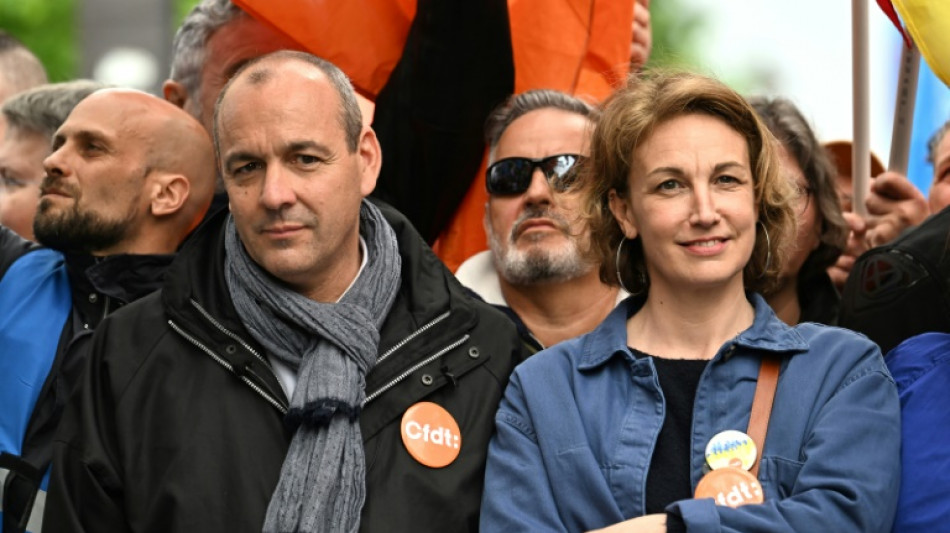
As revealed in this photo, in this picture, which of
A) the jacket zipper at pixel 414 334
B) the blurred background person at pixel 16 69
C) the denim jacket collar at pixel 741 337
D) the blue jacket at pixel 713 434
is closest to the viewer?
the blue jacket at pixel 713 434

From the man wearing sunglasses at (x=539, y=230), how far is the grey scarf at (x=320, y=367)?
109 cm

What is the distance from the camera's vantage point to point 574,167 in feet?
16.3

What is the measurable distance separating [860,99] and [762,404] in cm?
226

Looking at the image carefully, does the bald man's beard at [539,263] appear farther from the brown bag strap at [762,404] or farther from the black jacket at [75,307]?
the brown bag strap at [762,404]

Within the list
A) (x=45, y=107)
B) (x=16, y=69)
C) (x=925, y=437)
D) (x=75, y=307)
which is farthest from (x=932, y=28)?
(x=16, y=69)

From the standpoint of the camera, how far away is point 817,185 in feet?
18.0

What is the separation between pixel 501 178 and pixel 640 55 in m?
1.11

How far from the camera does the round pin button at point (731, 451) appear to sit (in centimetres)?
344

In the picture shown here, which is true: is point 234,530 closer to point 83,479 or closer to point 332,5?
point 83,479

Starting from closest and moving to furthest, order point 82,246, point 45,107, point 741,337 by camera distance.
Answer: point 741,337
point 82,246
point 45,107

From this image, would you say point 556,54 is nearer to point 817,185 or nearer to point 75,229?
point 817,185

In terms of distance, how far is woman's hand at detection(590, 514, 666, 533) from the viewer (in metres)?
3.34

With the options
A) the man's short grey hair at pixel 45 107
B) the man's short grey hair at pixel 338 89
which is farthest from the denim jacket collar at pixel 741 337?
the man's short grey hair at pixel 45 107

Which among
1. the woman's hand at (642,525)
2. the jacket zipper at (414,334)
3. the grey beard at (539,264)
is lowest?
the woman's hand at (642,525)
